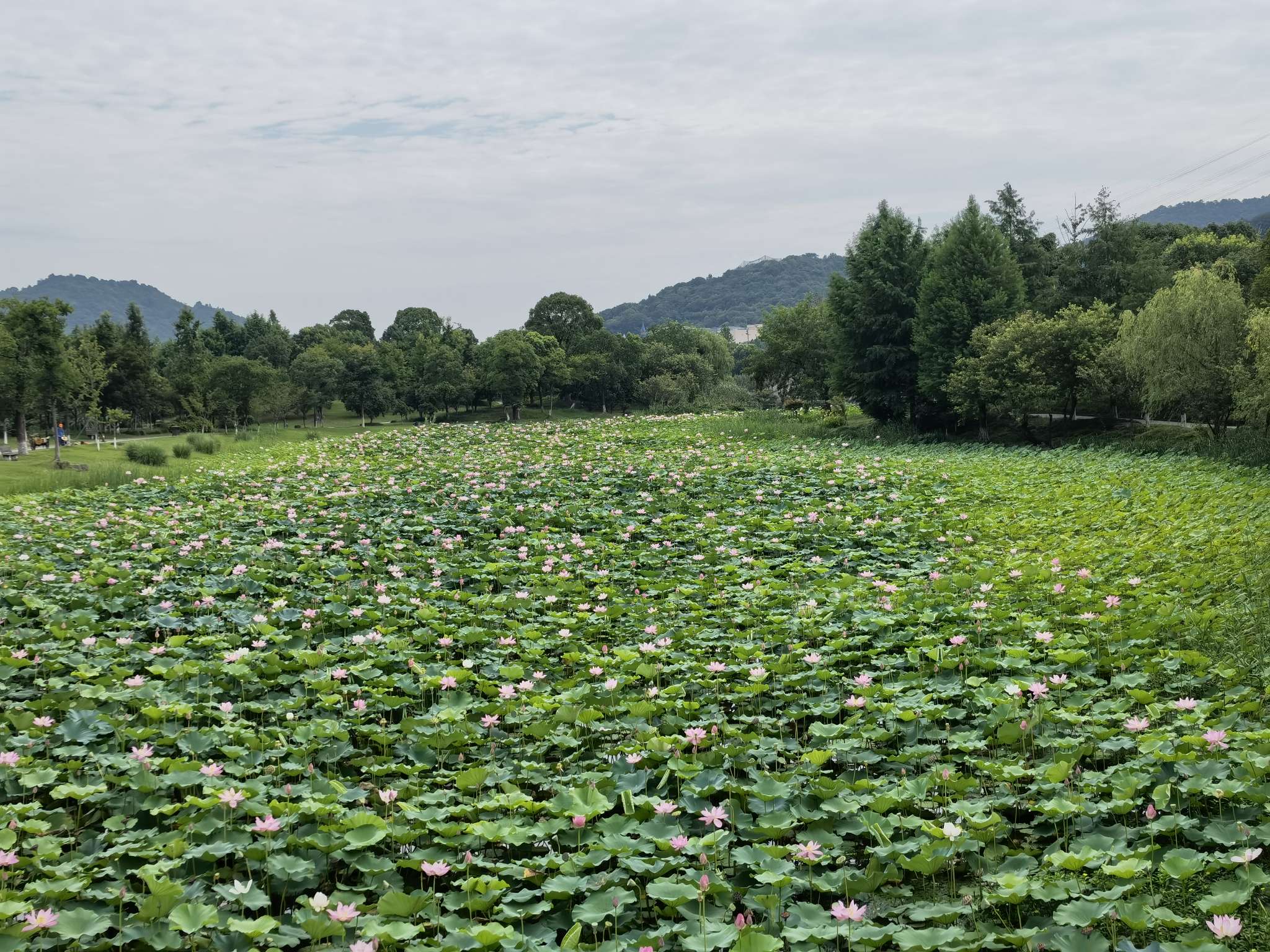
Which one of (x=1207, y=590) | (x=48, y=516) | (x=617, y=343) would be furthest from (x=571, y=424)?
(x=617, y=343)

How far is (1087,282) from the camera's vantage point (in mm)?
41938

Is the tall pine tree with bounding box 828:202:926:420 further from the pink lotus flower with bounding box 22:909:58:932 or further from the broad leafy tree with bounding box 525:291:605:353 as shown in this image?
the broad leafy tree with bounding box 525:291:605:353

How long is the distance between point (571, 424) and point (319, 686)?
88.8ft

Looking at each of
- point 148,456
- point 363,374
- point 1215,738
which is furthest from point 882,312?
point 363,374

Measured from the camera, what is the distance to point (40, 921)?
3482 mm

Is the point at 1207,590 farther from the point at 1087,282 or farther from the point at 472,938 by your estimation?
the point at 1087,282

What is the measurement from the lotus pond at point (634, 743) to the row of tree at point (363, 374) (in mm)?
39336

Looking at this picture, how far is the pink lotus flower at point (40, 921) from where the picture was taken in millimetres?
3477

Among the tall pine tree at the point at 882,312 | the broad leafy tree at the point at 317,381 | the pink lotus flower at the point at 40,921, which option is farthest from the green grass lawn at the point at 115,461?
the tall pine tree at the point at 882,312

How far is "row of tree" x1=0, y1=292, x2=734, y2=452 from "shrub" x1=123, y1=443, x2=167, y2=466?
17.9 metres

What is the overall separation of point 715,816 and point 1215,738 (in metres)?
2.73

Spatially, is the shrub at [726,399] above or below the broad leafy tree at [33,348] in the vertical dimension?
below

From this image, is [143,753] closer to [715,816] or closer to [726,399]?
[715,816]

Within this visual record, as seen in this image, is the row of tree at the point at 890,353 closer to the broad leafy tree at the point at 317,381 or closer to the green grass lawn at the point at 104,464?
the broad leafy tree at the point at 317,381
